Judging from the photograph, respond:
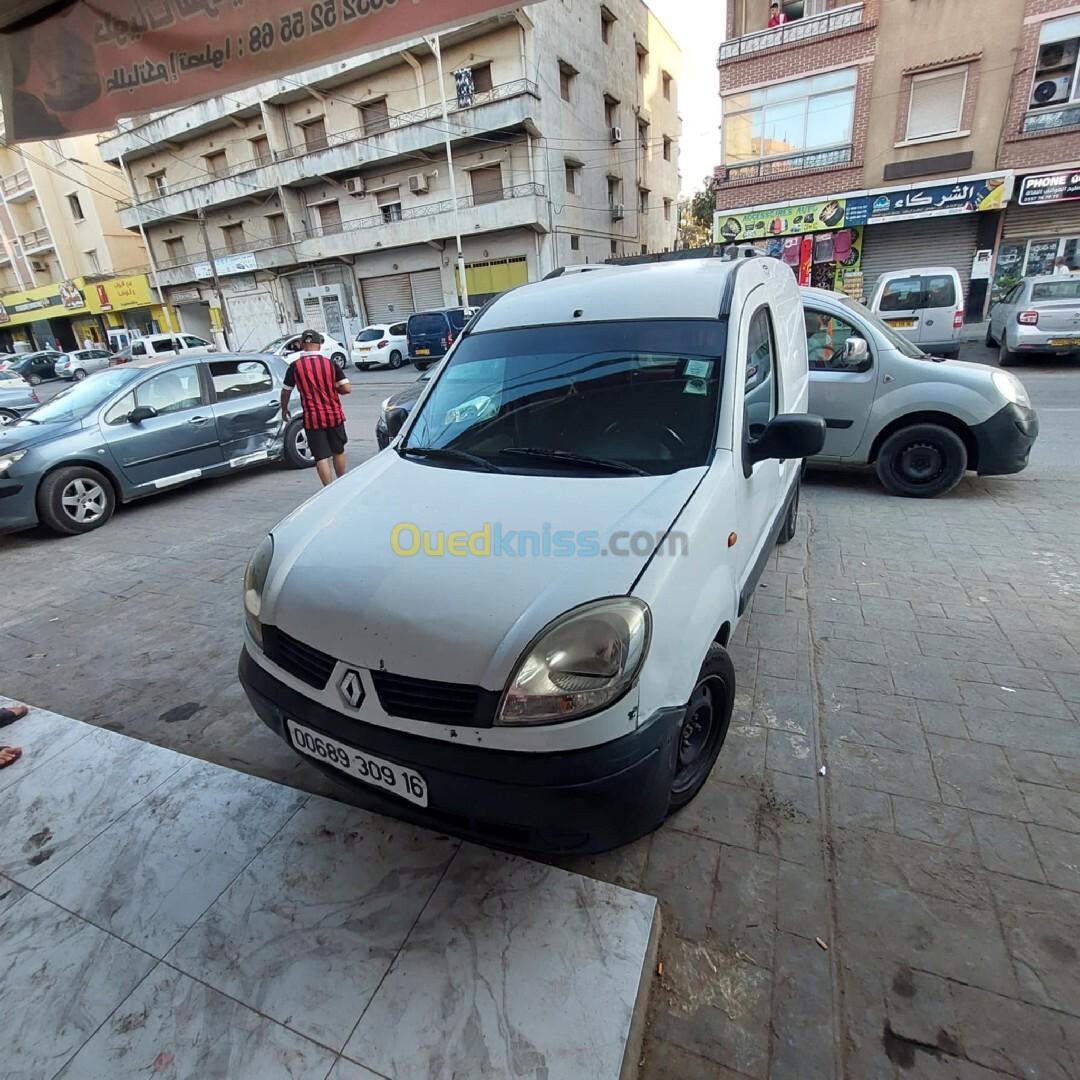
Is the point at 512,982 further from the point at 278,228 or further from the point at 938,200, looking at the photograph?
the point at 278,228

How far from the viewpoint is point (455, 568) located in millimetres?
1838

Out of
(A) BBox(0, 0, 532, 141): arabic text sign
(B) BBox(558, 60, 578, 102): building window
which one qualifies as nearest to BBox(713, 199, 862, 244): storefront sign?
Answer: (B) BBox(558, 60, 578, 102): building window

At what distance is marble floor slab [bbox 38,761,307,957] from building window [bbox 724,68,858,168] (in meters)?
20.4

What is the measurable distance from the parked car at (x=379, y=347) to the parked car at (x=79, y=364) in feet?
53.7

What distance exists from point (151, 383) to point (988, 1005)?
7771 millimetres

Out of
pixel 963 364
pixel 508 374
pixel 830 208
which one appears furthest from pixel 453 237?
pixel 508 374

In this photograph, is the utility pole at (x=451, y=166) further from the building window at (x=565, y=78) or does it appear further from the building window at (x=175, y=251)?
the building window at (x=175, y=251)

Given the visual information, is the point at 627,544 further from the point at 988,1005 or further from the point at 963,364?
the point at 963,364

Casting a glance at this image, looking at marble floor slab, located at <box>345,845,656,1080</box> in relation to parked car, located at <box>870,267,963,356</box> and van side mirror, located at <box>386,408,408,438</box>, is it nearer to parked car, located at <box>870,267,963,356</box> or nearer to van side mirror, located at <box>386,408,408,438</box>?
van side mirror, located at <box>386,408,408,438</box>

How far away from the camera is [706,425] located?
2.39 meters

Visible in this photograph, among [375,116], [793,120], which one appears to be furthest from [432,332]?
[793,120]

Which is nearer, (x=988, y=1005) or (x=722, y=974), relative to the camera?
(x=988, y=1005)

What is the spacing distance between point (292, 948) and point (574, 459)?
1.90 meters

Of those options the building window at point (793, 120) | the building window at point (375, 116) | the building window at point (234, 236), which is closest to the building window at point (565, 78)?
the building window at point (375, 116)
